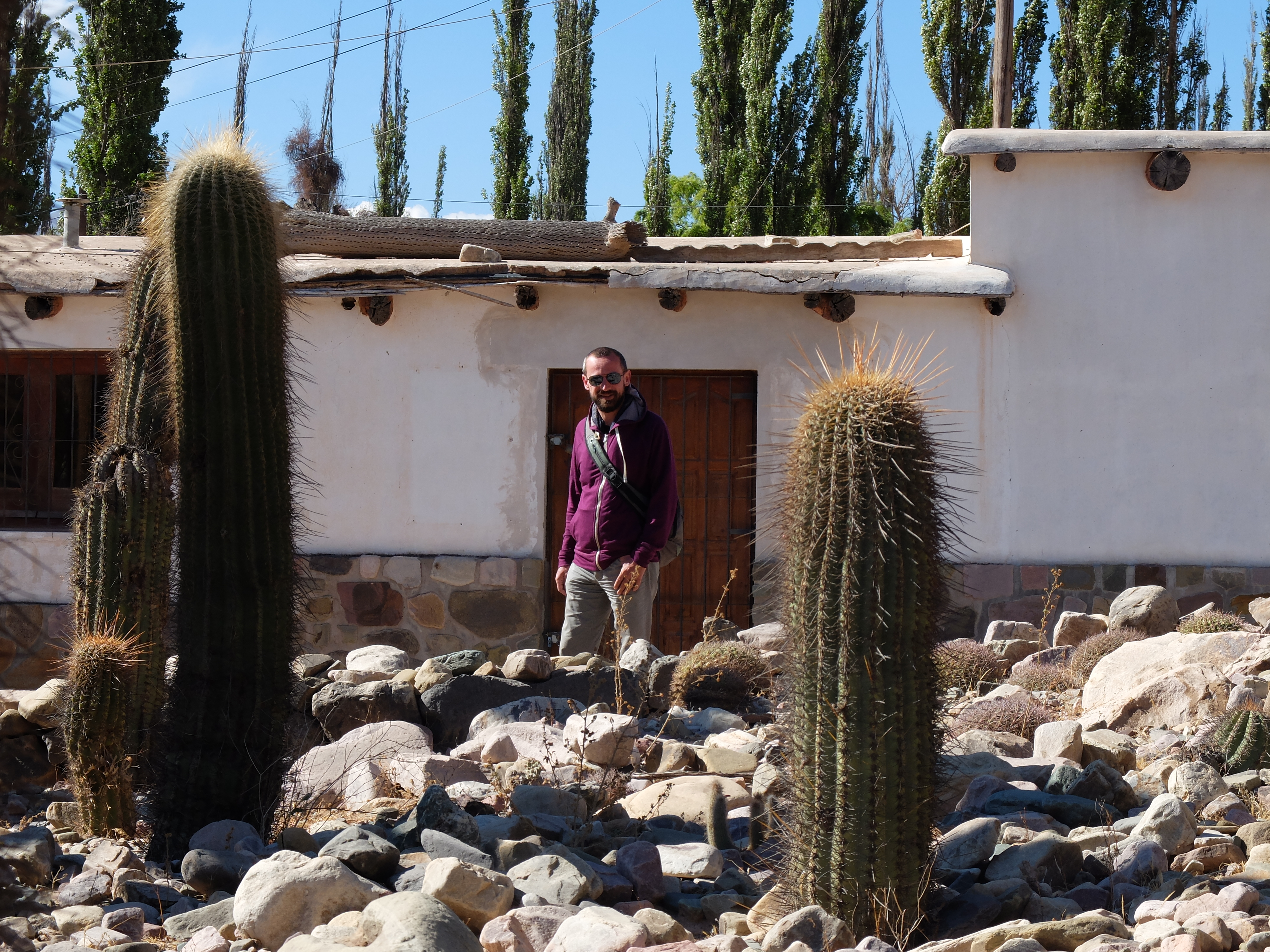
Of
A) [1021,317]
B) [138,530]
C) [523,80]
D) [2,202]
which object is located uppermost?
[523,80]

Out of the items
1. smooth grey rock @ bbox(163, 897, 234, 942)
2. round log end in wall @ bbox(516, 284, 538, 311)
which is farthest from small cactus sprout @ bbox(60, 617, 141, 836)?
round log end in wall @ bbox(516, 284, 538, 311)

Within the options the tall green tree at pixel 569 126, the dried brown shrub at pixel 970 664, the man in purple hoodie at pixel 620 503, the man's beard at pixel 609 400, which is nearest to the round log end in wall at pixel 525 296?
the man in purple hoodie at pixel 620 503

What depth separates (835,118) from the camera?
2041cm

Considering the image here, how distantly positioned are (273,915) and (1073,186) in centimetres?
753

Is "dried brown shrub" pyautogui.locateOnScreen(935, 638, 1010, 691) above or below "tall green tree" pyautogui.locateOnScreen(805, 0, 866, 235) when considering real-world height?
below

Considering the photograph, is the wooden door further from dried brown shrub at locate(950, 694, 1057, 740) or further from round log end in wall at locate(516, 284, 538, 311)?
dried brown shrub at locate(950, 694, 1057, 740)

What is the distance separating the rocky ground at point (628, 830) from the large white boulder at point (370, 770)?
13mm

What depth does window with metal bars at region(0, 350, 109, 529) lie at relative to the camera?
920cm

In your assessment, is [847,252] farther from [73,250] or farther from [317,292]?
[73,250]

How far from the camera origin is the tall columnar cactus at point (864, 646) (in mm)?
3107

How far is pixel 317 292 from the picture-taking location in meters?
8.57

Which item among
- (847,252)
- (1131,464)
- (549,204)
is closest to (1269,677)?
(1131,464)

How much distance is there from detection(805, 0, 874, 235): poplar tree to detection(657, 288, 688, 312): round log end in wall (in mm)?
12050

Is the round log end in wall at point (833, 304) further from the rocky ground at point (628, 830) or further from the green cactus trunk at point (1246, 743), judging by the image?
the green cactus trunk at point (1246, 743)
